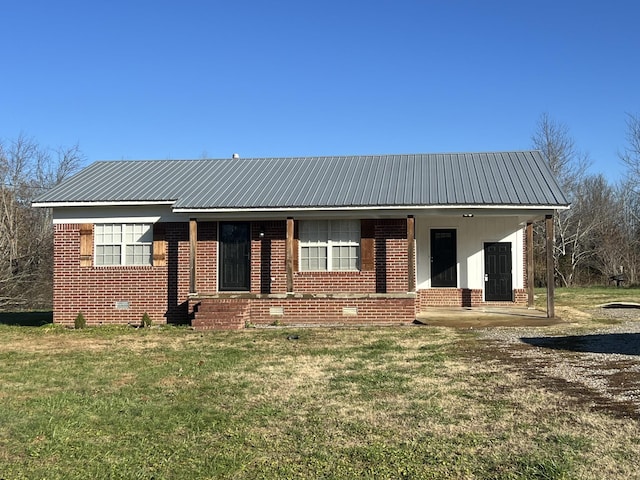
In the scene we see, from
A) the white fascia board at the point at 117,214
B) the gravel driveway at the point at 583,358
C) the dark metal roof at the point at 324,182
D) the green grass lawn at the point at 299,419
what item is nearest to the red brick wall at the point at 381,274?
the dark metal roof at the point at 324,182

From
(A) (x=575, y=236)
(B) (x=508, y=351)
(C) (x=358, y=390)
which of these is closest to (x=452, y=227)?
(B) (x=508, y=351)

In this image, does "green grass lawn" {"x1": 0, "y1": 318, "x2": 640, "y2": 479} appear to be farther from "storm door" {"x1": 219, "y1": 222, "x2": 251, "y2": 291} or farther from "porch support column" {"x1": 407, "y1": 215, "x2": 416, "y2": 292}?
"storm door" {"x1": 219, "y1": 222, "x2": 251, "y2": 291}

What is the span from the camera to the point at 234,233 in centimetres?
1612

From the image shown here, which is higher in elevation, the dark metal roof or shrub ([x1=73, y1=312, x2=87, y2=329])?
the dark metal roof

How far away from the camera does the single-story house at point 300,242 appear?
1490cm

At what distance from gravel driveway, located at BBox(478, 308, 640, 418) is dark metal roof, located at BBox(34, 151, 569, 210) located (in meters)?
3.29

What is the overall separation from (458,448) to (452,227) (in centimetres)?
1328

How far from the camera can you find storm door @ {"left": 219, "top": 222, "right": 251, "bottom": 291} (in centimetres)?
1603

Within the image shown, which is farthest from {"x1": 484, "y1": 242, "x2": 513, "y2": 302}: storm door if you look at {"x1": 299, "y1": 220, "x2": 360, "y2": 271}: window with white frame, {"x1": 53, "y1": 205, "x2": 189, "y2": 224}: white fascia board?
{"x1": 53, "y1": 205, "x2": 189, "y2": 224}: white fascia board

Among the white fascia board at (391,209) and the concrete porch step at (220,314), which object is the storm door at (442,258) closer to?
the white fascia board at (391,209)

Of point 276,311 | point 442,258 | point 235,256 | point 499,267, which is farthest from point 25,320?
point 499,267

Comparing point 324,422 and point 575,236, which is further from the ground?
point 575,236

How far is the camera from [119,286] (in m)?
16.1

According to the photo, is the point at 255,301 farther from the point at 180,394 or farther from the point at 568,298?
the point at 568,298
